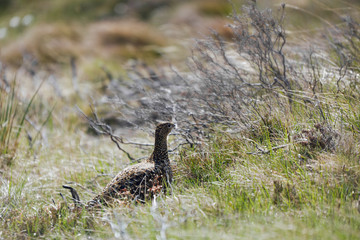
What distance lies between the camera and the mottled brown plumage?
131 inches

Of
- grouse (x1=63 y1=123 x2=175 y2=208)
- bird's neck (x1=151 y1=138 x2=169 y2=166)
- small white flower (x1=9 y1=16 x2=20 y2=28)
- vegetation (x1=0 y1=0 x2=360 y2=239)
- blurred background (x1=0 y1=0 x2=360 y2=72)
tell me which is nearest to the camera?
vegetation (x1=0 y1=0 x2=360 y2=239)

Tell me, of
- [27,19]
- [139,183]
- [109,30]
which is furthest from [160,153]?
[27,19]

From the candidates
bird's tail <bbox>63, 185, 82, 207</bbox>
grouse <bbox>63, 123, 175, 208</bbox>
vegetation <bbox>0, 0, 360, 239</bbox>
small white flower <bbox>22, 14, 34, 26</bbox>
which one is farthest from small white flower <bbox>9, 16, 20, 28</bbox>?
grouse <bbox>63, 123, 175, 208</bbox>

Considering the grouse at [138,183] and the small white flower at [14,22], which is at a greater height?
the small white flower at [14,22]

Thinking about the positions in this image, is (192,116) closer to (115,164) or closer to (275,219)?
(115,164)

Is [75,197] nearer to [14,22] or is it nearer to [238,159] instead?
[238,159]

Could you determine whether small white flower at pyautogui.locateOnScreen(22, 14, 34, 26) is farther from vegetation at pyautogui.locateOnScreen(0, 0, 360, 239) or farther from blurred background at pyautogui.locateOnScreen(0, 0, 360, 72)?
vegetation at pyautogui.locateOnScreen(0, 0, 360, 239)

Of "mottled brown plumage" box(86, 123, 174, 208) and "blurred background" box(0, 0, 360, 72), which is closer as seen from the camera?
"mottled brown plumage" box(86, 123, 174, 208)

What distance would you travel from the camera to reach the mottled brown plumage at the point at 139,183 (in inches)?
131

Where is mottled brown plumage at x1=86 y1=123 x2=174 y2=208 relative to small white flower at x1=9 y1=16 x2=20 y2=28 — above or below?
below

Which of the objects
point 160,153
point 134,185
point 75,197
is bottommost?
point 75,197

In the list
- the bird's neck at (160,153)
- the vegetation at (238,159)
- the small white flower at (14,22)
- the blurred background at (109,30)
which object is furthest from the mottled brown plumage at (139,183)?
the small white flower at (14,22)

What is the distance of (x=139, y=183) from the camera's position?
3393 millimetres

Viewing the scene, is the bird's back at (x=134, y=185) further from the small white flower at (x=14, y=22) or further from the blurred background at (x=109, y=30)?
the small white flower at (x=14, y=22)
